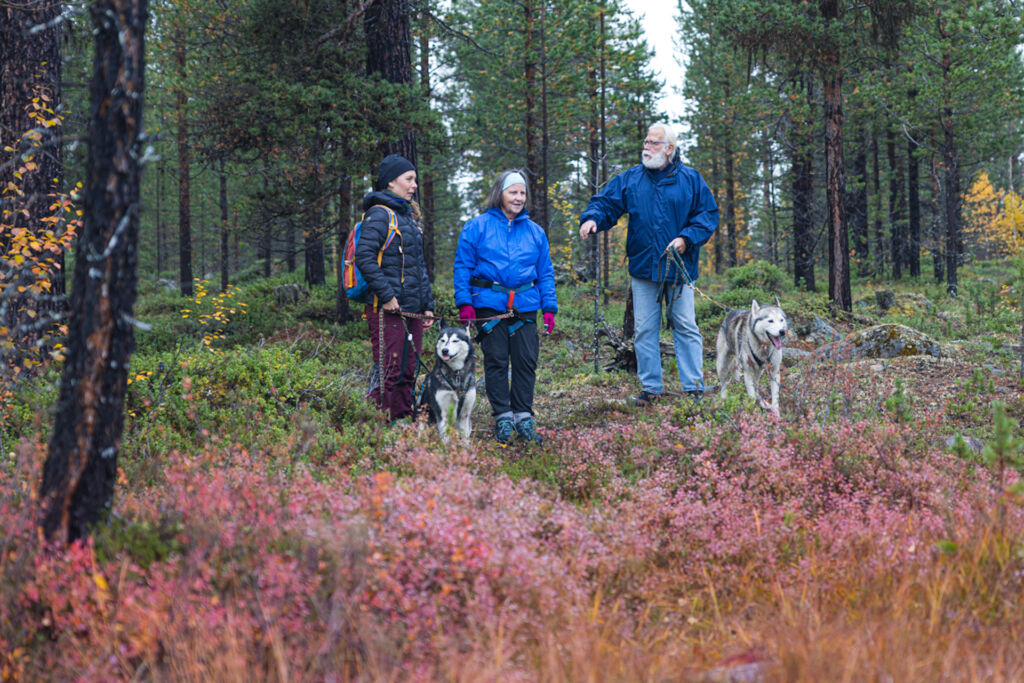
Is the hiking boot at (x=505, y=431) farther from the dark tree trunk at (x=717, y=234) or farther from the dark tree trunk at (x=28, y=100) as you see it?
the dark tree trunk at (x=717, y=234)

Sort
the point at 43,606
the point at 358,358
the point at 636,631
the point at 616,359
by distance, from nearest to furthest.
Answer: the point at 43,606, the point at 636,631, the point at 616,359, the point at 358,358

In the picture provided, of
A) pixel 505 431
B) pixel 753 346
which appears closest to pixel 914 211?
pixel 753 346

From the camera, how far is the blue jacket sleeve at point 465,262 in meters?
6.25

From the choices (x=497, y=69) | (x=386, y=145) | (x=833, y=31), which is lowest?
(x=386, y=145)

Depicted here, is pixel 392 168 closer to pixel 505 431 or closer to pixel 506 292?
pixel 506 292

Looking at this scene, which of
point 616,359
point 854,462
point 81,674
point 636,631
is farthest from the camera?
point 616,359

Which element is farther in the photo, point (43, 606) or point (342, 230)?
point (342, 230)

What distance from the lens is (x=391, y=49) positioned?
12.1 metres

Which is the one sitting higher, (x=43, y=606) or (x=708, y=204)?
(x=708, y=204)

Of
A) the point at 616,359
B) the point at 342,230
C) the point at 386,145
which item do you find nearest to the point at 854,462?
the point at 616,359

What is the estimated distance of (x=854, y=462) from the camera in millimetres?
4750

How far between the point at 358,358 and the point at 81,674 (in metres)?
8.81

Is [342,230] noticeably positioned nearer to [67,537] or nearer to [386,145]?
[386,145]

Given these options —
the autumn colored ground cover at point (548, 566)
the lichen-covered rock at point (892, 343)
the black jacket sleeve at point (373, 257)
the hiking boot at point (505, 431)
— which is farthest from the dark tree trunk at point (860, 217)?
the black jacket sleeve at point (373, 257)
